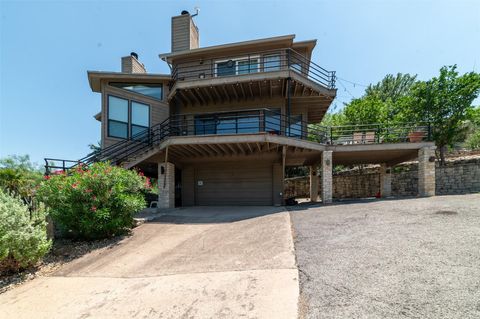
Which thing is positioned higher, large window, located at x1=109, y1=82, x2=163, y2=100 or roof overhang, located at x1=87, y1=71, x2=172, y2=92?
roof overhang, located at x1=87, y1=71, x2=172, y2=92

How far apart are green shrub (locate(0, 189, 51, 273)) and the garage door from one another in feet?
27.1

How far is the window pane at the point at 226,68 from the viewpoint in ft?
42.1

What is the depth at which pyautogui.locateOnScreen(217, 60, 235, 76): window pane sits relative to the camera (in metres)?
12.8

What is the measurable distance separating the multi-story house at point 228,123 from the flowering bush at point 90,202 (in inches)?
141

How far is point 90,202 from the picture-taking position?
22.7ft

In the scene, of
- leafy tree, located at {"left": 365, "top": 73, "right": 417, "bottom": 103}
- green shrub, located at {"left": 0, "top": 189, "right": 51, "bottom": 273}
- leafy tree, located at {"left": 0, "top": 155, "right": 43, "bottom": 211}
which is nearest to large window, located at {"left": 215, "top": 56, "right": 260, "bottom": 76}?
leafy tree, located at {"left": 0, "top": 155, "right": 43, "bottom": 211}

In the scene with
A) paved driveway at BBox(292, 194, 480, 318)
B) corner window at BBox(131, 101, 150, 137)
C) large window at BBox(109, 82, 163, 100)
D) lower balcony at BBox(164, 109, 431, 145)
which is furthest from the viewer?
large window at BBox(109, 82, 163, 100)

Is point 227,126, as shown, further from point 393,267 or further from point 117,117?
point 393,267

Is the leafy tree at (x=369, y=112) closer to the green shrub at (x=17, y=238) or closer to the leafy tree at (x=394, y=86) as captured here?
the leafy tree at (x=394, y=86)

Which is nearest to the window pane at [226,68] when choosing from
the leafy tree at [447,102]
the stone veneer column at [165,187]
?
the stone veneer column at [165,187]

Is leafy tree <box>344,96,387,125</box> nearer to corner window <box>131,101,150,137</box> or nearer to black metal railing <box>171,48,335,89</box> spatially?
black metal railing <box>171,48,335,89</box>

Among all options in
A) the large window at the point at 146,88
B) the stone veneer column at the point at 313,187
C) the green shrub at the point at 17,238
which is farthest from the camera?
the stone veneer column at the point at 313,187

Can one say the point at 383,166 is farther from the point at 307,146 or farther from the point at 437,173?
the point at 307,146

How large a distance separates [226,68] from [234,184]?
665cm
